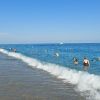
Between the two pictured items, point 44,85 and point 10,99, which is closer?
point 10,99

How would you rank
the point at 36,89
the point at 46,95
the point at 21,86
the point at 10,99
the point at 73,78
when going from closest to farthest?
the point at 10,99 < the point at 46,95 < the point at 36,89 < the point at 21,86 < the point at 73,78

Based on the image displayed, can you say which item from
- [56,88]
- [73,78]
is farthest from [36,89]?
[73,78]

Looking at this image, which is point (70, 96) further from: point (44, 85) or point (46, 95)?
point (44, 85)

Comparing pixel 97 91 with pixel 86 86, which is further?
pixel 86 86

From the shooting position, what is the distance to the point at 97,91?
16906 mm

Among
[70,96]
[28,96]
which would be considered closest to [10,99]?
[28,96]

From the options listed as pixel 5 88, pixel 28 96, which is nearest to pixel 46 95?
pixel 28 96

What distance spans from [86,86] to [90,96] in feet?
10.8

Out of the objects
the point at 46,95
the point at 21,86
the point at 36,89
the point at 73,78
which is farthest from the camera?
the point at 73,78

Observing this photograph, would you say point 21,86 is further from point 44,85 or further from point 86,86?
point 86,86

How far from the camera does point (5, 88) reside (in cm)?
1839

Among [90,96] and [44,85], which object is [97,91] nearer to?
[90,96]

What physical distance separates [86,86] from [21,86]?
13.2ft

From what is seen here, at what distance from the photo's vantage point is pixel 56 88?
18.6m
